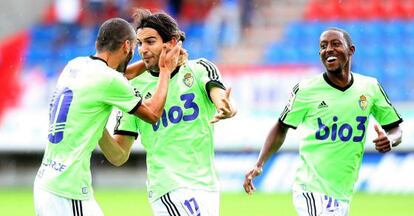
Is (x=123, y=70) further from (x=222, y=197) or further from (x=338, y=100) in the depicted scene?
(x=222, y=197)

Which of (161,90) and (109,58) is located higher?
(109,58)

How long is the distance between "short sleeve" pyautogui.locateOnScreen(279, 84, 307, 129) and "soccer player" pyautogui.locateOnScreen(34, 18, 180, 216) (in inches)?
58.6

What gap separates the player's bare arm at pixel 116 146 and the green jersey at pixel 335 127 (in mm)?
1450

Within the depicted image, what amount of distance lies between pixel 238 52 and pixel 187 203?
17837 mm

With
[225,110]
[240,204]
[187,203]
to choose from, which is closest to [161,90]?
[225,110]

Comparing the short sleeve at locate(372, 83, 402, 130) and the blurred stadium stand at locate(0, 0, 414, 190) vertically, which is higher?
the blurred stadium stand at locate(0, 0, 414, 190)

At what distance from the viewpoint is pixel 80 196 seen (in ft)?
24.9

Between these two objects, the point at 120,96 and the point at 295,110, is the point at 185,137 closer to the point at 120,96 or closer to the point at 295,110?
the point at 120,96

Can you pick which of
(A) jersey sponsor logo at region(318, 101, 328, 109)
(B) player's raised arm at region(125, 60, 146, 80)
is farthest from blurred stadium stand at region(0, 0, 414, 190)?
(B) player's raised arm at region(125, 60, 146, 80)

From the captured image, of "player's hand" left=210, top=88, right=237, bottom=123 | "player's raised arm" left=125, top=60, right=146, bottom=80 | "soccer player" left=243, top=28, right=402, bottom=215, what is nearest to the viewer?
"player's hand" left=210, top=88, right=237, bottom=123

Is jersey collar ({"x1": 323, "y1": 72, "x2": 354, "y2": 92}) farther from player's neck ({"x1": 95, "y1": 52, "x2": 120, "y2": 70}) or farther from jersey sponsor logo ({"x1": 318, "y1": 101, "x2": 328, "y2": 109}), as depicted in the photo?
player's neck ({"x1": 95, "y1": 52, "x2": 120, "y2": 70})

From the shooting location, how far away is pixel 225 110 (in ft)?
24.7

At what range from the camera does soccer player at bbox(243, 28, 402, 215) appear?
870 cm

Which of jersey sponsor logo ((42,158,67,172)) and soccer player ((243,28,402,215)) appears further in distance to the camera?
soccer player ((243,28,402,215))
